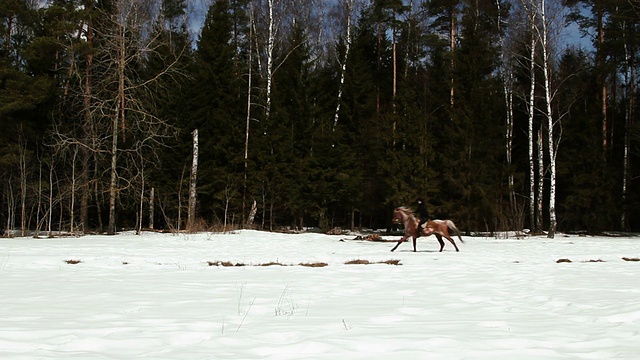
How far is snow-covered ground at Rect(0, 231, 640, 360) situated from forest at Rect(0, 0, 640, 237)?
1452 centimetres

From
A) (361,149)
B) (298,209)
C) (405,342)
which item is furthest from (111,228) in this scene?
(405,342)

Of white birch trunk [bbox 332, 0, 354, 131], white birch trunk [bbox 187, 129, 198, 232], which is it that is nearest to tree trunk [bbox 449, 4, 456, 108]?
white birch trunk [bbox 332, 0, 354, 131]

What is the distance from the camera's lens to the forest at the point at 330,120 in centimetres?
2425

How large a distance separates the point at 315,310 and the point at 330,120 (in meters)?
25.6

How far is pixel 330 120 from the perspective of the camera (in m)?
30.7

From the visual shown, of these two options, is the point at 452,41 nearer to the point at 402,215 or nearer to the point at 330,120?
the point at 330,120

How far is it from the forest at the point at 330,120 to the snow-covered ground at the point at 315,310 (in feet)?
47.6

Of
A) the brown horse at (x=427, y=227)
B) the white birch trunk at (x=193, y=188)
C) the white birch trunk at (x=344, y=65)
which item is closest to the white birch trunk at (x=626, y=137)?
the white birch trunk at (x=344, y=65)

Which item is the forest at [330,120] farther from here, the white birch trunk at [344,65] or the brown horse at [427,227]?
the brown horse at [427,227]

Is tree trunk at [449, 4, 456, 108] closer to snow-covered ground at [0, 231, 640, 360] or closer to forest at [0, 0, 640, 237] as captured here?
forest at [0, 0, 640, 237]

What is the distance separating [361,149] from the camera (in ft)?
103

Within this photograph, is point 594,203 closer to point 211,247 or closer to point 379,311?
point 211,247

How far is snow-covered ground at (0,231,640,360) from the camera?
3.74 m

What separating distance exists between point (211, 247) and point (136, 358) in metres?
12.6
